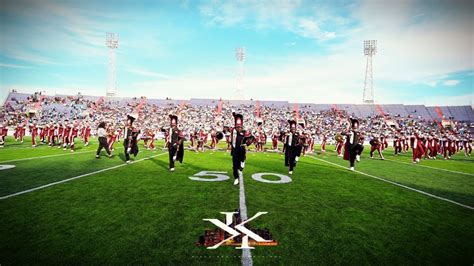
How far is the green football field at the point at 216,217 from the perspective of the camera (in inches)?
139

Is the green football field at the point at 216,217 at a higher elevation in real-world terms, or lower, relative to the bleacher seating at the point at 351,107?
lower

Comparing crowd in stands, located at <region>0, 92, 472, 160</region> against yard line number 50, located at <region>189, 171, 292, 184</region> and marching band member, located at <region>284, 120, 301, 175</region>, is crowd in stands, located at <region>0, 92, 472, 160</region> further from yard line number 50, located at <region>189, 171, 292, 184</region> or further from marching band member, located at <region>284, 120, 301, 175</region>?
yard line number 50, located at <region>189, 171, 292, 184</region>

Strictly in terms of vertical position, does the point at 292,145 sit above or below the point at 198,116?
below

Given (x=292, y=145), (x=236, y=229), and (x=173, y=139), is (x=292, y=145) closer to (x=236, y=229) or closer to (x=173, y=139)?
(x=173, y=139)

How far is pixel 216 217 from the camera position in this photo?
493 cm

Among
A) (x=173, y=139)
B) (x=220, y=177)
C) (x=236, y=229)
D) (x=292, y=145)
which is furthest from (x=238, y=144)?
(x=236, y=229)

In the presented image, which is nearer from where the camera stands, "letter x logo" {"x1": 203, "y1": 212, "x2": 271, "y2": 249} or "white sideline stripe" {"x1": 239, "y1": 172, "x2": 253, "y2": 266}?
"white sideline stripe" {"x1": 239, "y1": 172, "x2": 253, "y2": 266}

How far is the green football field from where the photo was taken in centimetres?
352

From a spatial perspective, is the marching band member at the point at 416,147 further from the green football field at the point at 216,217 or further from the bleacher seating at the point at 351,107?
→ the bleacher seating at the point at 351,107

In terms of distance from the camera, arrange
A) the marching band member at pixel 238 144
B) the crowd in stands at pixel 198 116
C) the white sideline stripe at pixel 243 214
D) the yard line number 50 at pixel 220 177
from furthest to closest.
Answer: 1. the crowd in stands at pixel 198 116
2. the yard line number 50 at pixel 220 177
3. the marching band member at pixel 238 144
4. the white sideline stripe at pixel 243 214

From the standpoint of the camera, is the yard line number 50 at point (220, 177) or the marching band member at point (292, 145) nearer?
the yard line number 50 at point (220, 177)

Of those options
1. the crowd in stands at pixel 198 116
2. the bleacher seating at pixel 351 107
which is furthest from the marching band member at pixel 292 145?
the bleacher seating at pixel 351 107

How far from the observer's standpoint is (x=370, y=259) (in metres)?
3.50

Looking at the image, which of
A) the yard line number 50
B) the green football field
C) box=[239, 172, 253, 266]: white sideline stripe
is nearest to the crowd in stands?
the yard line number 50
